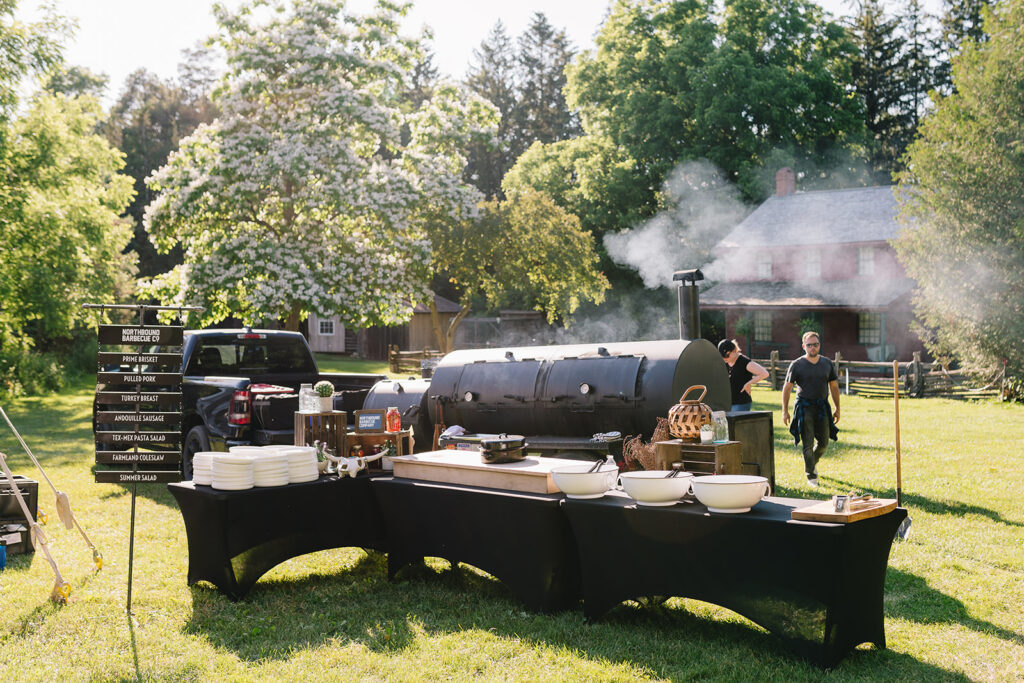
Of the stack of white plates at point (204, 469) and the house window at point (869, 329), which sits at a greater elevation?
the house window at point (869, 329)

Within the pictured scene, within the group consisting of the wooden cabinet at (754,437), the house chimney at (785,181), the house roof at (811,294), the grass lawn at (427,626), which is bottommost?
the grass lawn at (427,626)

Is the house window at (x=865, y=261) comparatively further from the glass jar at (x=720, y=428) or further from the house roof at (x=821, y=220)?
the glass jar at (x=720, y=428)

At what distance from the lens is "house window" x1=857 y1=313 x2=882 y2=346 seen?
104ft

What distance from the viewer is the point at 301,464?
21.4ft

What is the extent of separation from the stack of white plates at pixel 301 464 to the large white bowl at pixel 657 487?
2.62 metres

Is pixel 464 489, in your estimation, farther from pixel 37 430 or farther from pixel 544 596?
pixel 37 430

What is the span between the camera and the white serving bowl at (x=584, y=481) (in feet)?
18.0

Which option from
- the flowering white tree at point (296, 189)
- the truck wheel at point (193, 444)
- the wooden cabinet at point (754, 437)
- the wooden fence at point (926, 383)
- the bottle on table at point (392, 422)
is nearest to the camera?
the bottle on table at point (392, 422)

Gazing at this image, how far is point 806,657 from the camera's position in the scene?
4.66m

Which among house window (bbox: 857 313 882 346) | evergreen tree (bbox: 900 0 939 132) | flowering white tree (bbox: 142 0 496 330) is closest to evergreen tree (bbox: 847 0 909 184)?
evergreen tree (bbox: 900 0 939 132)

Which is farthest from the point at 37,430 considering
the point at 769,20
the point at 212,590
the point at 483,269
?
the point at 769,20

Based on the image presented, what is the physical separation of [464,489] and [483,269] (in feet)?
60.8

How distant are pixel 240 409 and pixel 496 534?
16.1 ft

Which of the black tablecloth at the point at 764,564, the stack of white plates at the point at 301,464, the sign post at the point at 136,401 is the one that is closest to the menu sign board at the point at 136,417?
the sign post at the point at 136,401
